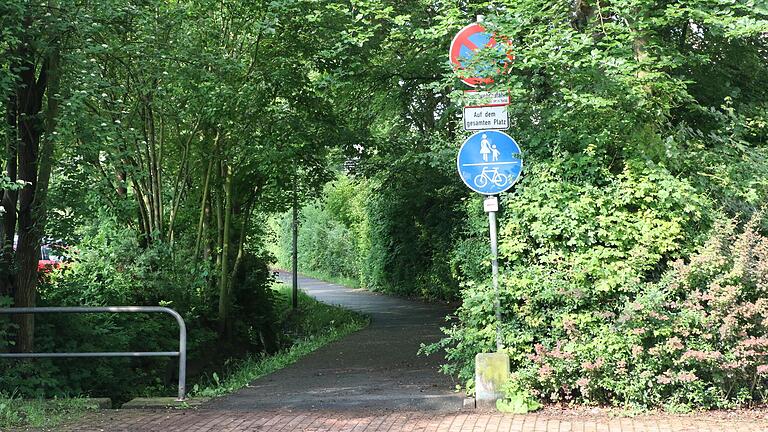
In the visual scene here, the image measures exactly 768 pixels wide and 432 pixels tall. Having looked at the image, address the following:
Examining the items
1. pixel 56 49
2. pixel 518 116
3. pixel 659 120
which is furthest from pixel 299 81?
pixel 659 120

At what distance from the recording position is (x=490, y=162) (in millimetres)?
7793

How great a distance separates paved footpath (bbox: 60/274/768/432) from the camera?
6.75m

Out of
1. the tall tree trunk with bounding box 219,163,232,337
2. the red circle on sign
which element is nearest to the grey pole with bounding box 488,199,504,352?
the red circle on sign

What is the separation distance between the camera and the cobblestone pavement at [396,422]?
662cm

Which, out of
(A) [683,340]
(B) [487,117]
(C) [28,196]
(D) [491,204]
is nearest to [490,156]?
(B) [487,117]

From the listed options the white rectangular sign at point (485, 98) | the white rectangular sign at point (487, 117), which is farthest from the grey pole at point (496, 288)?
the white rectangular sign at point (485, 98)

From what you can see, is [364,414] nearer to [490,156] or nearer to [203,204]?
[490,156]

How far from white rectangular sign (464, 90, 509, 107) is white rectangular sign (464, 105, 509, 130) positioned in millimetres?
44

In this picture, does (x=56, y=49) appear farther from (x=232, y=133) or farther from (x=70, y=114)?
(x=232, y=133)

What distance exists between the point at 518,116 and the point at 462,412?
10.2ft

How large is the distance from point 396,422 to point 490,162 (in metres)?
2.71

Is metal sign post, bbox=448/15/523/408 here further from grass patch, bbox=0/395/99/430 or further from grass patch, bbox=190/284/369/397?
grass patch, bbox=0/395/99/430

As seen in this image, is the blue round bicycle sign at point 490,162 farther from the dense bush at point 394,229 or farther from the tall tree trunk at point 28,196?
the dense bush at point 394,229

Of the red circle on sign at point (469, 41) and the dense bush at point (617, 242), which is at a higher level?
the red circle on sign at point (469, 41)
